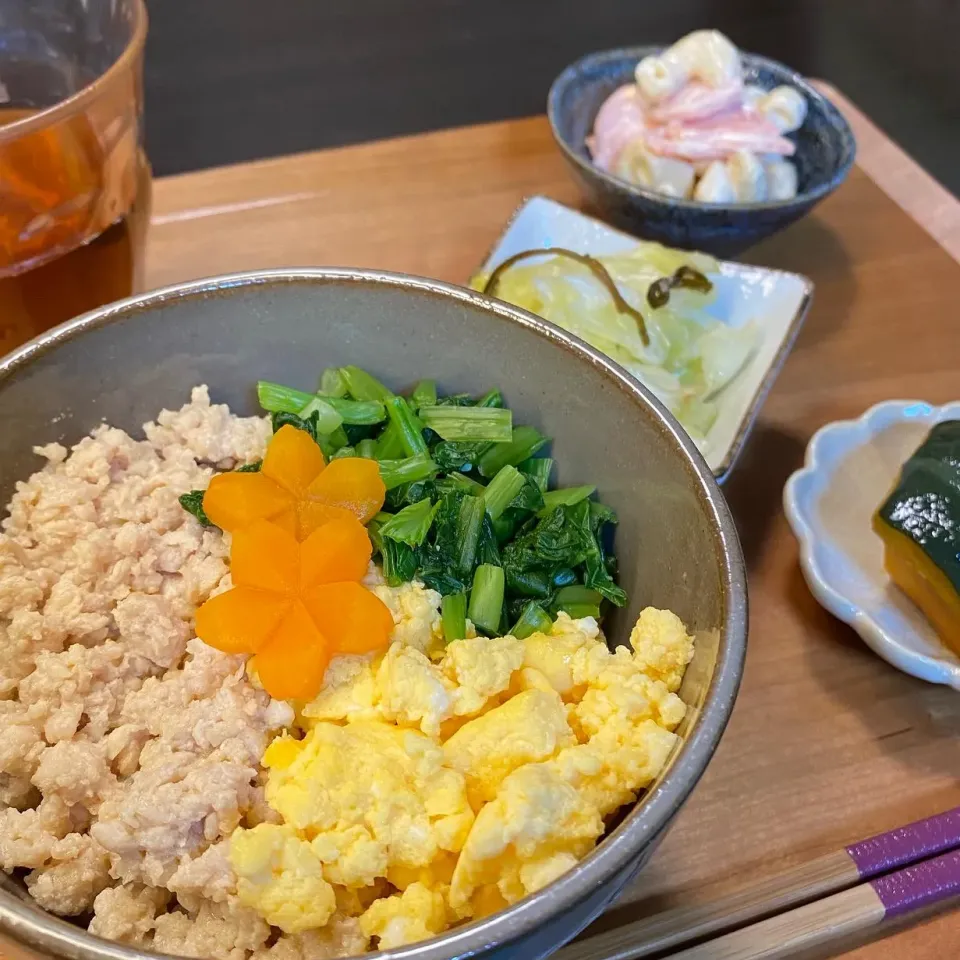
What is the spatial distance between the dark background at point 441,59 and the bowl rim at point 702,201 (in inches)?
39.2

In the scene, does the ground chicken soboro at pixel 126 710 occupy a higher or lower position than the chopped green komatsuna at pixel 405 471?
lower

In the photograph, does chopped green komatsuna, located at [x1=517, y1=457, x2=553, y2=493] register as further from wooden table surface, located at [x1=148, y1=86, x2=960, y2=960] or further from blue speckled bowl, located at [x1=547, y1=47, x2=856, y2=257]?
blue speckled bowl, located at [x1=547, y1=47, x2=856, y2=257]

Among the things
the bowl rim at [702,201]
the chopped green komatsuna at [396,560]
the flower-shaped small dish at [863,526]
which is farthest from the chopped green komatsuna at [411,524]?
the bowl rim at [702,201]

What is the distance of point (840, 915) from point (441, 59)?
307cm

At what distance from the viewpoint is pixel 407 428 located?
1.15 m

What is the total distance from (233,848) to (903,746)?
90 cm

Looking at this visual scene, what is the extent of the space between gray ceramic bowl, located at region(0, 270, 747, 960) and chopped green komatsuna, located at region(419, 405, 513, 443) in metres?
0.04

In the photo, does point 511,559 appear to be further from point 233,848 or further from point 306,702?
point 233,848

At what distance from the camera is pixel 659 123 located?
2.02 meters

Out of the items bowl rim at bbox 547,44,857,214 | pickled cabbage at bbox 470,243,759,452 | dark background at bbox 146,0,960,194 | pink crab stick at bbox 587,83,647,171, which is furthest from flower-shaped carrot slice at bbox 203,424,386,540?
dark background at bbox 146,0,960,194

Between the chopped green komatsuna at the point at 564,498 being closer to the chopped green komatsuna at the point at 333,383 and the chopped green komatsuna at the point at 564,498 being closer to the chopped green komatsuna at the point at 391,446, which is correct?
the chopped green komatsuna at the point at 391,446

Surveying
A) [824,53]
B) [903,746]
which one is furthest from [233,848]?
[824,53]

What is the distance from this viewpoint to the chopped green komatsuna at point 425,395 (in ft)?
3.91

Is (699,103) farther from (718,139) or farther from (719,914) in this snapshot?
(719,914)
